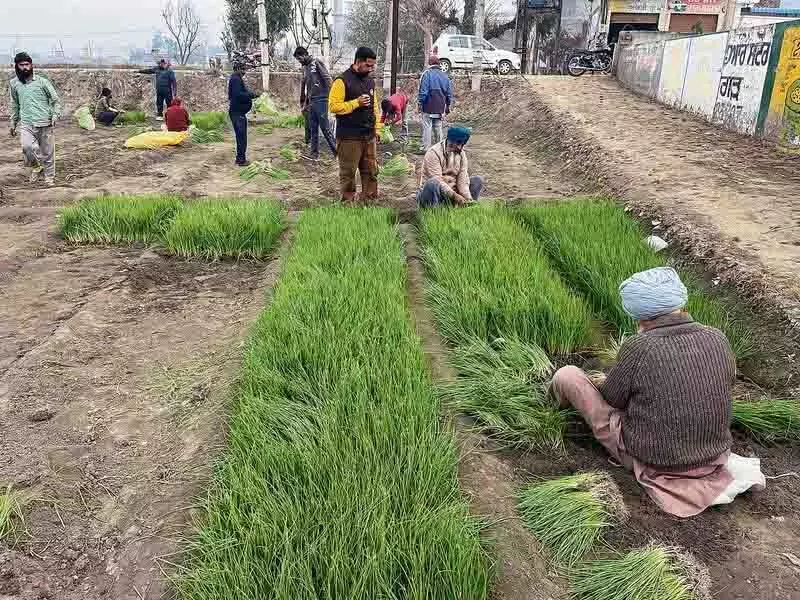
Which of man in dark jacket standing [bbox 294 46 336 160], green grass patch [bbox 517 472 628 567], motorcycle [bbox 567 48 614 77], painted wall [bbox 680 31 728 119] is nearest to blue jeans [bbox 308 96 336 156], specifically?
man in dark jacket standing [bbox 294 46 336 160]

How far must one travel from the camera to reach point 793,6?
2591 centimetres

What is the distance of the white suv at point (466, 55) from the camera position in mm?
18016

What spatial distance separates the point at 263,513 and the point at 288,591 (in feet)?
0.95

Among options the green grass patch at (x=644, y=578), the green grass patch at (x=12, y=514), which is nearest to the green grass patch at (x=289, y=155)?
the green grass patch at (x=12, y=514)

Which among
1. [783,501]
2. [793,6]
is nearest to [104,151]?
[783,501]

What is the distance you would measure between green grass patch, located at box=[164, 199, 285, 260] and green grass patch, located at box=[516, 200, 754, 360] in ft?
7.18

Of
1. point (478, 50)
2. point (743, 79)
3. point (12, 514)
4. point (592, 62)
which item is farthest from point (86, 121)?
point (12, 514)

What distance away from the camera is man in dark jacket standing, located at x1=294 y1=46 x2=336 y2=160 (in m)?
A: 8.15

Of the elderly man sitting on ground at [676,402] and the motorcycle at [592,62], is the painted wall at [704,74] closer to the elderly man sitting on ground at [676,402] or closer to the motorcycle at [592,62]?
the motorcycle at [592,62]

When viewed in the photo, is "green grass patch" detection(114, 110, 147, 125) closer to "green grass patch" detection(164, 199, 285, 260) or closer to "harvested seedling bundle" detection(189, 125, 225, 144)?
"harvested seedling bundle" detection(189, 125, 225, 144)

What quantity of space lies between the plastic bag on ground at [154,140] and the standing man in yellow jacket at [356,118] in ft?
18.1

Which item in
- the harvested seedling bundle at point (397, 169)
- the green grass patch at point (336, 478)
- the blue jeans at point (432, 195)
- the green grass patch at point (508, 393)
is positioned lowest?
the green grass patch at point (508, 393)

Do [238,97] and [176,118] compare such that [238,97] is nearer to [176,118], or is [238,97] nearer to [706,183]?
[176,118]

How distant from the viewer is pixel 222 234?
15.7ft
